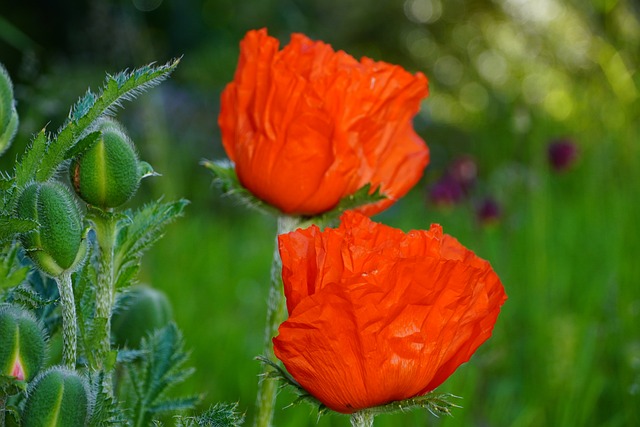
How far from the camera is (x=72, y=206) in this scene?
0.50 meters

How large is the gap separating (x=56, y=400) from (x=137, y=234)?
150 millimetres

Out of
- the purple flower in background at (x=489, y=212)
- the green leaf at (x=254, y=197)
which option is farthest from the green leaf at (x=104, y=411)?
the purple flower in background at (x=489, y=212)

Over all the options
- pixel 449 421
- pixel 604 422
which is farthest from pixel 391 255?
pixel 604 422

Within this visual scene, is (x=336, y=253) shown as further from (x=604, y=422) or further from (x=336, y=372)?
(x=604, y=422)

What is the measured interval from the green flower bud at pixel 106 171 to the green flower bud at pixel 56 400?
10 cm

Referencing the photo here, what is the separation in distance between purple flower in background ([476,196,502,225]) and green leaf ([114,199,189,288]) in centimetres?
111

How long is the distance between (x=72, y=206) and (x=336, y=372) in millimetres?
181

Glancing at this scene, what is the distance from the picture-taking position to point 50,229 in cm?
49

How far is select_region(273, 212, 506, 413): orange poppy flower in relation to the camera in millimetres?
497

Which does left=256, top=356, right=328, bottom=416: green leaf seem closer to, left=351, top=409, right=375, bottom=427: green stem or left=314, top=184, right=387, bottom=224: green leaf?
left=351, top=409, right=375, bottom=427: green stem

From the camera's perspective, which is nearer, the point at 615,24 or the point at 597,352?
the point at 597,352

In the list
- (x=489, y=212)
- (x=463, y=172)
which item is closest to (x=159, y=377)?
(x=489, y=212)

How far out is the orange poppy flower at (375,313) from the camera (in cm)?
50

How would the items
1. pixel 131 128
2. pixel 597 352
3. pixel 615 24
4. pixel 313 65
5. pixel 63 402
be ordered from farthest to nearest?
pixel 131 128, pixel 615 24, pixel 597 352, pixel 313 65, pixel 63 402
